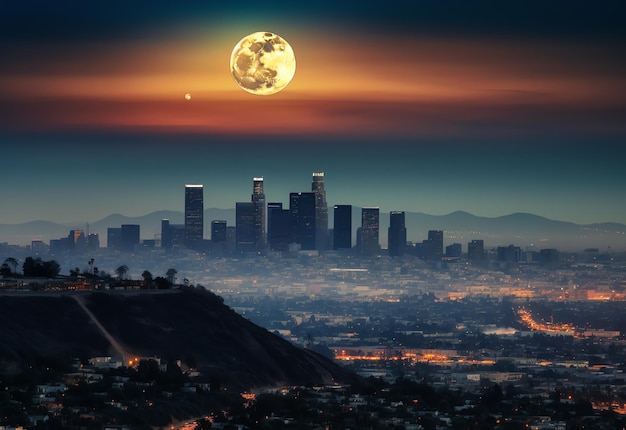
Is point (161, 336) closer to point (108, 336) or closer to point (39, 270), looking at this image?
point (108, 336)

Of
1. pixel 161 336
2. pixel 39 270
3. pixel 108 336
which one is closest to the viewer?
pixel 108 336

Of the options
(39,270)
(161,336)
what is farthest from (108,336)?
(39,270)

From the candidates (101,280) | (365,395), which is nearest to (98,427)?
(365,395)

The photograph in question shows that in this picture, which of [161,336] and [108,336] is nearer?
[108,336]

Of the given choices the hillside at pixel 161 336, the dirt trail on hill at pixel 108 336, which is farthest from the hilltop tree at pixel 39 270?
the dirt trail on hill at pixel 108 336

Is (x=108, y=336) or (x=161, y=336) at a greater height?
(x=108, y=336)

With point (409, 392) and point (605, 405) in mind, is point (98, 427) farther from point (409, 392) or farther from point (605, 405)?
point (605, 405)

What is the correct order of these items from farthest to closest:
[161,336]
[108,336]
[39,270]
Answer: [39,270]
[161,336]
[108,336]

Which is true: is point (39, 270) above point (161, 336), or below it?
above

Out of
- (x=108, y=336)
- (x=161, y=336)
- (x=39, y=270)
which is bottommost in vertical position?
(x=161, y=336)

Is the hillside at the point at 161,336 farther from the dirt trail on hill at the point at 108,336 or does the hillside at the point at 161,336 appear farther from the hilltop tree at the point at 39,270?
the hilltop tree at the point at 39,270
